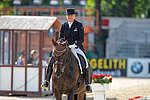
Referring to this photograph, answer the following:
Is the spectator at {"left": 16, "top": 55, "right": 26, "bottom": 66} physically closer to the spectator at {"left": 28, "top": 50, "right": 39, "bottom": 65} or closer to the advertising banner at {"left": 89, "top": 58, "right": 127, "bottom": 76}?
the spectator at {"left": 28, "top": 50, "right": 39, "bottom": 65}

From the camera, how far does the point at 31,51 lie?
18.0 meters

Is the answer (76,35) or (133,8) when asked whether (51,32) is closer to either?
(76,35)

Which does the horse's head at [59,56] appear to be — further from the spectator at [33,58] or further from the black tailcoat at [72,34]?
the spectator at [33,58]

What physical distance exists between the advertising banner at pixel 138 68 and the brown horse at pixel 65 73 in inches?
671

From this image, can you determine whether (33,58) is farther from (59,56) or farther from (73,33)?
(59,56)

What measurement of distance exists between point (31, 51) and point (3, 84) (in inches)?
66.1

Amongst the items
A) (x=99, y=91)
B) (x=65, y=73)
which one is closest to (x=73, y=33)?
(x=65, y=73)

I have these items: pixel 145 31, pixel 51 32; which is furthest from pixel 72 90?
pixel 145 31

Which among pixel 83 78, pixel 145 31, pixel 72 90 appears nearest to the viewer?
pixel 72 90

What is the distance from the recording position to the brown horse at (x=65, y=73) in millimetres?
10438

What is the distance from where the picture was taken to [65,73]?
10.9 m

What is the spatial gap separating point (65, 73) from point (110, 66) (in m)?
18.2

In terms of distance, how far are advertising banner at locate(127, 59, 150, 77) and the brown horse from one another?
17.0 metres

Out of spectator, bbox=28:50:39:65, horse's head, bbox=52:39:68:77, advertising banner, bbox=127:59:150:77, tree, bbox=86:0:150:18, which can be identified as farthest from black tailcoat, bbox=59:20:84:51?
tree, bbox=86:0:150:18
